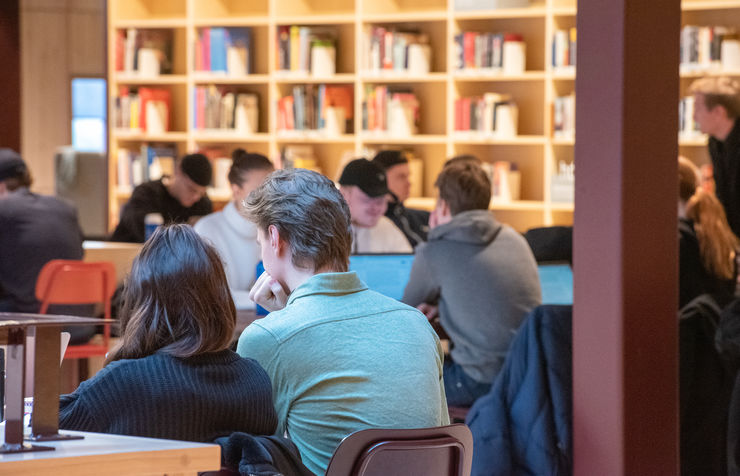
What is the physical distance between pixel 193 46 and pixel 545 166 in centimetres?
256

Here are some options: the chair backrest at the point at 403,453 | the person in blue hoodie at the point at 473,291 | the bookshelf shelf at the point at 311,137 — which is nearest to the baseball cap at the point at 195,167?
the bookshelf shelf at the point at 311,137

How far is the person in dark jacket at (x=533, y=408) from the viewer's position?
Answer: 3.12m

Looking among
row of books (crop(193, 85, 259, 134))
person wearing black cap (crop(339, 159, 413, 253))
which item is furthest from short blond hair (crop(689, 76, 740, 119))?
row of books (crop(193, 85, 259, 134))

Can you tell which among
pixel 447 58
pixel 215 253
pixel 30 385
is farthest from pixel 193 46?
pixel 30 385

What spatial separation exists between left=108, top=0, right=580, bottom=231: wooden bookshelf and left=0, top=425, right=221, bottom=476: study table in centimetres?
511

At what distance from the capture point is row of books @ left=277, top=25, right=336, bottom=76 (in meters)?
6.92

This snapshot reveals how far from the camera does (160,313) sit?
1782mm

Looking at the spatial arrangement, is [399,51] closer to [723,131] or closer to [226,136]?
[226,136]

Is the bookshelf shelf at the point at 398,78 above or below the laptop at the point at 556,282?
above

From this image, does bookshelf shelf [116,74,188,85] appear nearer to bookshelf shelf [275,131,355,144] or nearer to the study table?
bookshelf shelf [275,131,355,144]

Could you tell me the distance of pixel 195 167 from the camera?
18.9ft

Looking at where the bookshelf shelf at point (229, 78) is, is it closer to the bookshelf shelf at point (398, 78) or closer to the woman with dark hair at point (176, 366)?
the bookshelf shelf at point (398, 78)

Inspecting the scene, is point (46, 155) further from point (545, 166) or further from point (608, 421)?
point (608, 421)

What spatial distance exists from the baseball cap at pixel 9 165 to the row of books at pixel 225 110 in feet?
7.66
